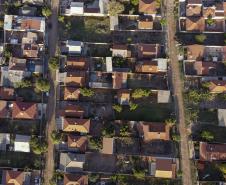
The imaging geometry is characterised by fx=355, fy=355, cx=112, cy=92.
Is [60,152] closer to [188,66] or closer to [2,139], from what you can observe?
[2,139]

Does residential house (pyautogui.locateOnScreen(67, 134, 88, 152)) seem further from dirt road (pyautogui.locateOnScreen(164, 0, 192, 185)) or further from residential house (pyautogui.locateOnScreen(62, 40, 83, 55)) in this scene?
dirt road (pyautogui.locateOnScreen(164, 0, 192, 185))

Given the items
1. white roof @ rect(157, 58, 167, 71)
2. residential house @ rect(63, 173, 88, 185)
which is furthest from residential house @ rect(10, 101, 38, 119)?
white roof @ rect(157, 58, 167, 71)

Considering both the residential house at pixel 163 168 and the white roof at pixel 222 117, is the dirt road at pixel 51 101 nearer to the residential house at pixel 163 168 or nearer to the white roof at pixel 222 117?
the residential house at pixel 163 168

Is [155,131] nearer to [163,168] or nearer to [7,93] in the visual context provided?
[163,168]

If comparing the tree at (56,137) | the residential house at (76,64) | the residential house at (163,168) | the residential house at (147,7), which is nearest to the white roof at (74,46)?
the residential house at (76,64)

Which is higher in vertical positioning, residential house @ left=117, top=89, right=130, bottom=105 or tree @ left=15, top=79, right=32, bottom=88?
tree @ left=15, top=79, right=32, bottom=88

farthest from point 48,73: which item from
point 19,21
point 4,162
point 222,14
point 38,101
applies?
point 222,14
